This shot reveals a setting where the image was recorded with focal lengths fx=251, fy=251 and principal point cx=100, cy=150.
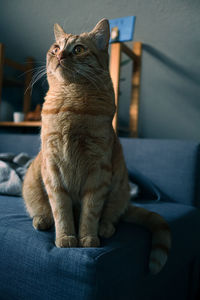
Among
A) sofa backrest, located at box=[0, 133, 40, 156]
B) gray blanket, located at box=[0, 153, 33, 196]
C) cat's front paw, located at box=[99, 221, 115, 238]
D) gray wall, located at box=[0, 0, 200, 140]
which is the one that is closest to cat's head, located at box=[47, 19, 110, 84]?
cat's front paw, located at box=[99, 221, 115, 238]

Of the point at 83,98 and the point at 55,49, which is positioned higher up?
the point at 55,49

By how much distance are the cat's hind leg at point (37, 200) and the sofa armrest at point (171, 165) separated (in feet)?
2.44

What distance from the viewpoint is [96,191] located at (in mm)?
839

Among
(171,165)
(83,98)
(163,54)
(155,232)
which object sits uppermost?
(163,54)

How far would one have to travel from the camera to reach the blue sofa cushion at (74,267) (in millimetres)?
667

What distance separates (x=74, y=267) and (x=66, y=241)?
0.32 ft

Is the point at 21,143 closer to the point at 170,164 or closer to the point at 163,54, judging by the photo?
the point at 170,164

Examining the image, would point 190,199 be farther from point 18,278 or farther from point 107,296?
point 18,278

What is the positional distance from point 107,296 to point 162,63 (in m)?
2.01

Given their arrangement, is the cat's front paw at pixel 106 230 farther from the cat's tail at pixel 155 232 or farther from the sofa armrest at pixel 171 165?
the sofa armrest at pixel 171 165

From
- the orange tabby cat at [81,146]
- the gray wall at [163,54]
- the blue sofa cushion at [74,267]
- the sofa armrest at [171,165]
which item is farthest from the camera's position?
the gray wall at [163,54]

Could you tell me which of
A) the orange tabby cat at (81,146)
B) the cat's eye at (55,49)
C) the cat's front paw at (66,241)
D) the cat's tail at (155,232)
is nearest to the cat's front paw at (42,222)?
the orange tabby cat at (81,146)

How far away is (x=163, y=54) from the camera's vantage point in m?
2.22

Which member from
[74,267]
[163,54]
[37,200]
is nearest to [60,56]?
[37,200]
